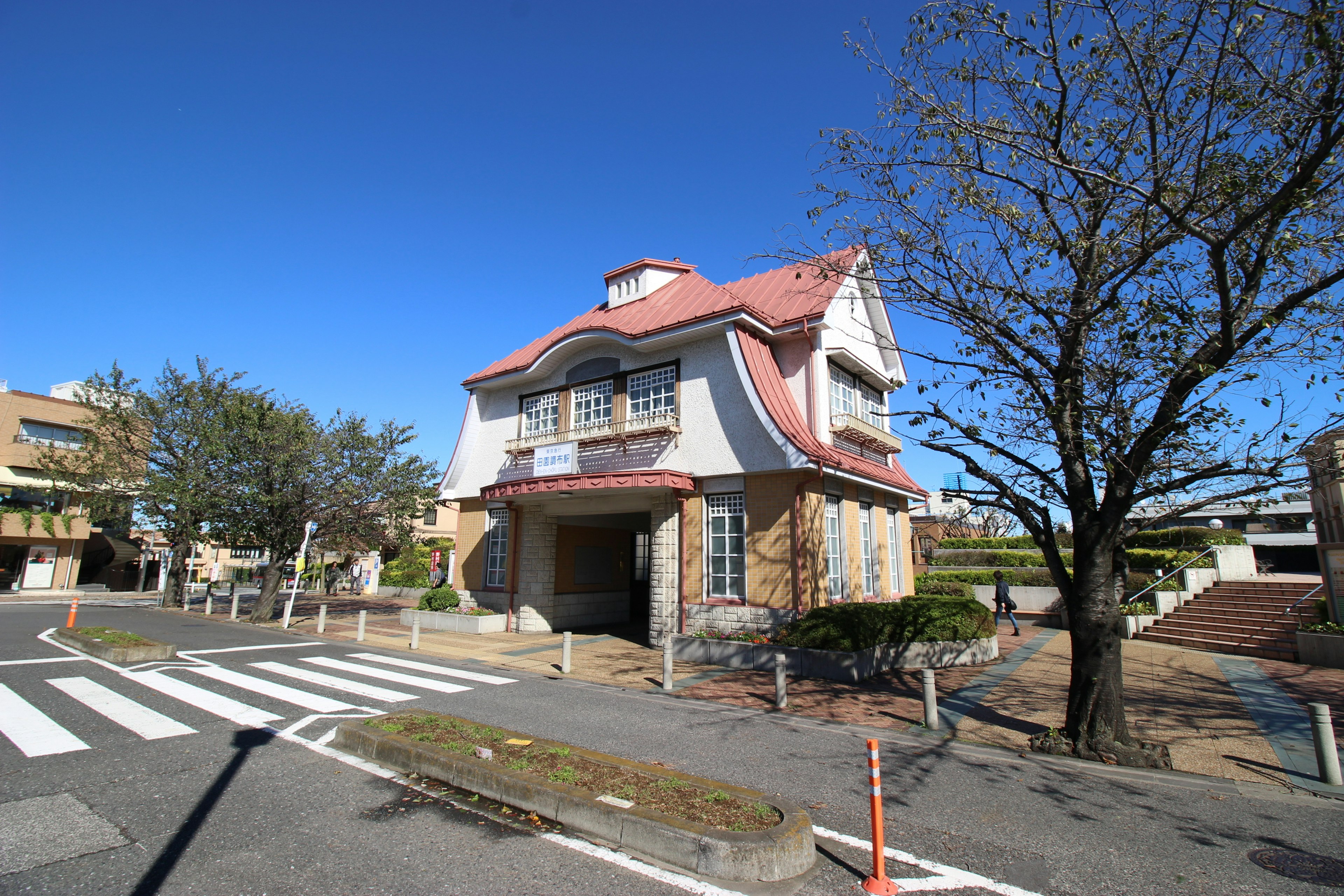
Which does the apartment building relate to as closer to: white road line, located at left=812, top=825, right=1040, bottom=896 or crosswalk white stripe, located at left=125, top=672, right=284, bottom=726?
crosswalk white stripe, located at left=125, top=672, right=284, bottom=726

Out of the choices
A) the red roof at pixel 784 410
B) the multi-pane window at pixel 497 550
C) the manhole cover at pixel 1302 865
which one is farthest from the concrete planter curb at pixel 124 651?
the manhole cover at pixel 1302 865

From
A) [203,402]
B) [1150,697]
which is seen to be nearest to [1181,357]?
[1150,697]

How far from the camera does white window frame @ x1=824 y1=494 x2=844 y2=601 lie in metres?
14.3

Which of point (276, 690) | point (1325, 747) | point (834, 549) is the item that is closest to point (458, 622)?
point (276, 690)

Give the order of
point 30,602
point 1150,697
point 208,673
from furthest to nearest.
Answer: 1. point 30,602
2. point 208,673
3. point 1150,697

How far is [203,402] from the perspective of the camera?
2536 centimetres

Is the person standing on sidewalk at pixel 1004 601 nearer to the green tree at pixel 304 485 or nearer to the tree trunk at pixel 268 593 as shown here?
the green tree at pixel 304 485

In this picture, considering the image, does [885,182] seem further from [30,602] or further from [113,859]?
[30,602]

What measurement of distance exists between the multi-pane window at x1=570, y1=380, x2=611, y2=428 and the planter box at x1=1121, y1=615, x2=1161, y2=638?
49.0 feet

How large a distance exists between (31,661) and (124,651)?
1.76 m

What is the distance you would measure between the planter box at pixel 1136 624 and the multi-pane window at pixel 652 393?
13505mm

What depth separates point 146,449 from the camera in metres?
26.9

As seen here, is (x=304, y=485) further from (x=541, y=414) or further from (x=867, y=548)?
(x=867, y=548)

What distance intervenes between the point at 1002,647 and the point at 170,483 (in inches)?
1027
